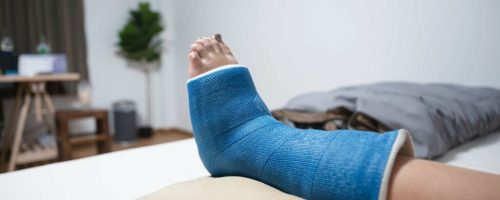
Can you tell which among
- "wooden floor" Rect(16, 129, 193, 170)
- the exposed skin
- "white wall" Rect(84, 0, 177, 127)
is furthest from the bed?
"white wall" Rect(84, 0, 177, 127)

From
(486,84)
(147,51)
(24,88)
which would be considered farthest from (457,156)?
(147,51)

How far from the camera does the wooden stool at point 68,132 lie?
2.19m

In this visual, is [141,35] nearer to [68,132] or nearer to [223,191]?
[68,132]

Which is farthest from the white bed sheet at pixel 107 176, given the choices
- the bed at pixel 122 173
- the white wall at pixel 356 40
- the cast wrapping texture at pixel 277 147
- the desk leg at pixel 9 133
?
the desk leg at pixel 9 133

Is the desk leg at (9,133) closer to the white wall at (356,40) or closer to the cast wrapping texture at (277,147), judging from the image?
the white wall at (356,40)

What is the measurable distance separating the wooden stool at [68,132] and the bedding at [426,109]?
1.68m

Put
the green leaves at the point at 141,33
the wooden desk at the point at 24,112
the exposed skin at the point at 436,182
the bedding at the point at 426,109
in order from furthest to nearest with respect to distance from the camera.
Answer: the green leaves at the point at 141,33 < the wooden desk at the point at 24,112 < the bedding at the point at 426,109 < the exposed skin at the point at 436,182

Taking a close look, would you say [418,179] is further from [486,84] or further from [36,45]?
[36,45]

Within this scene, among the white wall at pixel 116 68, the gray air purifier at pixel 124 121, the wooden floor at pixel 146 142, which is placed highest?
the white wall at pixel 116 68

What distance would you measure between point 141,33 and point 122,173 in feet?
7.99

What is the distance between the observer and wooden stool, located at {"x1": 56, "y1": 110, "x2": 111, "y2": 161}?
7.18 feet

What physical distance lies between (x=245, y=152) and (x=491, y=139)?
885mm

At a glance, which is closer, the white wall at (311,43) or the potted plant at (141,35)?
the white wall at (311,43)

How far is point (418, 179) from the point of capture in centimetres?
41
